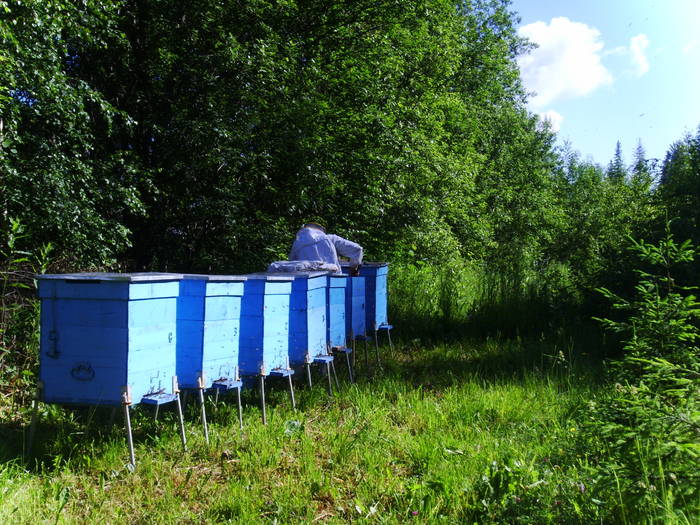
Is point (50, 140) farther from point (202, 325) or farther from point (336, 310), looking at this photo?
point (202, 325)

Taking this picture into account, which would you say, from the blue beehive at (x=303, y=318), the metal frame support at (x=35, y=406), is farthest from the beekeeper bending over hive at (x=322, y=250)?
the metal frame support at (x=35, y=406)

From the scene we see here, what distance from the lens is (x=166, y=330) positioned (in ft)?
14.1

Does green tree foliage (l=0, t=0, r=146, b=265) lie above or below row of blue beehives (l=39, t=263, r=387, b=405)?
above

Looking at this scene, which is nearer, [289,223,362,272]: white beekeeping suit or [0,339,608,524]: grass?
[0,339,608,524]: grass

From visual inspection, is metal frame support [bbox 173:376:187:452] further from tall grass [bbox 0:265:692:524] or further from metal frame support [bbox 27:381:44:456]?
metal frame support [bbox 27:381:44:456]

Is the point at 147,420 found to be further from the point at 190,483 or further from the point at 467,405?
the point at 467,405

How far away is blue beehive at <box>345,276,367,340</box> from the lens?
7350mm

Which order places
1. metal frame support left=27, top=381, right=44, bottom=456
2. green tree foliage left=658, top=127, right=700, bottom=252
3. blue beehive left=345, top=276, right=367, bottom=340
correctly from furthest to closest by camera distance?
green tree foliage left=658, top=127, right=700, bottom=252, blue beehive left=345, top=276, right=367, bottom=340, metal frame support left=27, top=381, right=44, bottom=456

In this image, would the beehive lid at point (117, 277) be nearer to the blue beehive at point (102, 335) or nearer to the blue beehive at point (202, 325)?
the blue beehive at point (102, 335)

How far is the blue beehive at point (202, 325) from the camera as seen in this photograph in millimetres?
4629

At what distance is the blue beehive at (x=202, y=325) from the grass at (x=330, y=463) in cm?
52

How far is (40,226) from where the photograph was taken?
753 centimetres

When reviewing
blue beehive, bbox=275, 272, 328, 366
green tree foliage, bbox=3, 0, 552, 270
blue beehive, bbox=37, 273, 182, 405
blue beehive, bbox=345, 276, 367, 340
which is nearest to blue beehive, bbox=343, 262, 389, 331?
blue beehive, bbox=345, 276, 367, 340

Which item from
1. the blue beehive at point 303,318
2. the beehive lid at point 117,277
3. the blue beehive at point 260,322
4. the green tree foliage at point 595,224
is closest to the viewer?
the beehive lid at point 117,277
